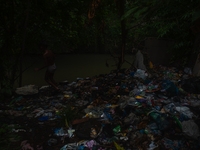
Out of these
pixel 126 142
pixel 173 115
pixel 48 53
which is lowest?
pixel 126 142

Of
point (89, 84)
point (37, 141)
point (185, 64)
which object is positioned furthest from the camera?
point (185, 64)

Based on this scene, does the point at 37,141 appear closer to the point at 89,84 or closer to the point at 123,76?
the point at 89,84

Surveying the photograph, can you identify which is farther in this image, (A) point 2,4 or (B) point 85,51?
(B) point 85,51

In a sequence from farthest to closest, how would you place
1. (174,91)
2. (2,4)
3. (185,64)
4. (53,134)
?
(185,64), (174,91), (2,4), (53,134)

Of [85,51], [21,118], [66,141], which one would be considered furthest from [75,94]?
[85,51]

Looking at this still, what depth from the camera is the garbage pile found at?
7.23 feet

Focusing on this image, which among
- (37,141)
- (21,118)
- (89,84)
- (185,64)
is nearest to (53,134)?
(37,141)

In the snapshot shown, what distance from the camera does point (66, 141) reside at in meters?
2.31

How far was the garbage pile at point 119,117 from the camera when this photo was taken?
7.23ft

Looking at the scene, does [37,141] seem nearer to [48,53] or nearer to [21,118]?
[21,118]

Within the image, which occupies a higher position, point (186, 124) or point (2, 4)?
point (2, 4)

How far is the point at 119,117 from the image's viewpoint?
2.80 metres

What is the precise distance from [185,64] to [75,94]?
4898 millimetres

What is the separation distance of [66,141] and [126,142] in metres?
0.96
